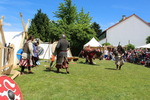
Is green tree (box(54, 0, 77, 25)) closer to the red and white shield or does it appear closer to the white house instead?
the white house

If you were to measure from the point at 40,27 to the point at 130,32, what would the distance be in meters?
17.9

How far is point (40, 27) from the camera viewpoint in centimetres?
3281

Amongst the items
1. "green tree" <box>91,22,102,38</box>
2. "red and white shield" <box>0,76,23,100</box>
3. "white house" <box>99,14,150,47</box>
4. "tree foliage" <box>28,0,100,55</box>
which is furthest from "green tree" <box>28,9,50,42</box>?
"green tree" <box>91,22,102,38</box>

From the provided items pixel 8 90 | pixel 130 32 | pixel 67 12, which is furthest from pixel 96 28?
pixel 8 90

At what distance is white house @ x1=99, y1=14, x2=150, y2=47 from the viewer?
35.8 metres

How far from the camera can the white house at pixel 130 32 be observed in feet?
117

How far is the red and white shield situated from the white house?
114 ft

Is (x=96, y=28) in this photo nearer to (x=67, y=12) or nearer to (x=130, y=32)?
(x=130, y=32)

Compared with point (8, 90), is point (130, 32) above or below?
above

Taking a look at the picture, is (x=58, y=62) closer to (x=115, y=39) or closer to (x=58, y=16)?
(x=58, y=16)

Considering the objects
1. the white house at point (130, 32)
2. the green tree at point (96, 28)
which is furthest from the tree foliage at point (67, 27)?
the green tree at point (96, 28)

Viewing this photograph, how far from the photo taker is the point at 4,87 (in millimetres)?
3033

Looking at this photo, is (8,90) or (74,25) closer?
(8,90)

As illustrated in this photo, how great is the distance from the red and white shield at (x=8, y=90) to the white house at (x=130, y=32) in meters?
34.7
